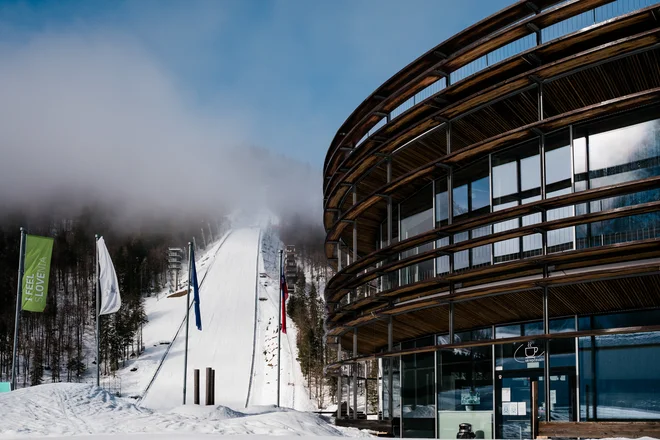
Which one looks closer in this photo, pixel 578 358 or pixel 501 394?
pixel 578 358

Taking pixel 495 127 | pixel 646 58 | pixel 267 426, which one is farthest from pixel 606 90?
pixel 267 426

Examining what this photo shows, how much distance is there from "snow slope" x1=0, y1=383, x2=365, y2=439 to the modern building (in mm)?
4881

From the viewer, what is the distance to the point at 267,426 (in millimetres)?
22469

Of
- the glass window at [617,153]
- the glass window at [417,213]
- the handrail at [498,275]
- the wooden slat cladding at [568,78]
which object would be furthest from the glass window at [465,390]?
the wooden slat cladding at [568,78]

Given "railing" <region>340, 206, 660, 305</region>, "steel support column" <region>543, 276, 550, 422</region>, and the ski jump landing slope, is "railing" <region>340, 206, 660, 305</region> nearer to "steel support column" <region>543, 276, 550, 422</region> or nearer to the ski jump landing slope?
"steel support column" <region>543, 276, 550, 422</region>

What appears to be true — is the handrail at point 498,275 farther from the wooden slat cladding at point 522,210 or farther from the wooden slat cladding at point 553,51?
the wooden slat cladding at point 553,51

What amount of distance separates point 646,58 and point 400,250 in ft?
32.7

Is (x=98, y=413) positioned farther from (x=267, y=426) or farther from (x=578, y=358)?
(x=578, y=358)

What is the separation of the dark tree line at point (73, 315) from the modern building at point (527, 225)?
6334cm

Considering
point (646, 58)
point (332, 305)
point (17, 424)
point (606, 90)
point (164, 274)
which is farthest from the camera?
point (164, 274)

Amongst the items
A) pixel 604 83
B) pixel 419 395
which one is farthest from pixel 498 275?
pixel 419 395

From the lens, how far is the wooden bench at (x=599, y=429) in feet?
51.3

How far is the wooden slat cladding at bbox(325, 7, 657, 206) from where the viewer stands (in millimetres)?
19359

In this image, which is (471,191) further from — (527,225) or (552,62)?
(552,62)
